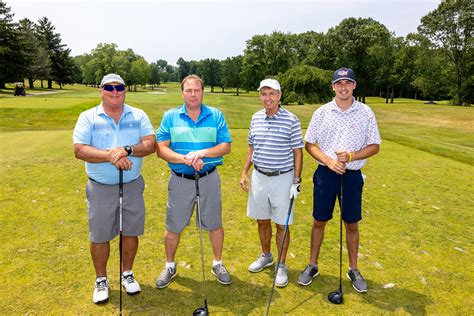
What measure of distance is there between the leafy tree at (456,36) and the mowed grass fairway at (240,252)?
48362 mm

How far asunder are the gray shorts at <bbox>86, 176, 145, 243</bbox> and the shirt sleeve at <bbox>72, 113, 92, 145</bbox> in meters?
0.52

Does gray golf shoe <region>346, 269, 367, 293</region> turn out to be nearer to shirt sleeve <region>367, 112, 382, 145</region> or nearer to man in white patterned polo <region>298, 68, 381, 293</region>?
man in white patterned polo <region>298, 68, 381, 293</region>

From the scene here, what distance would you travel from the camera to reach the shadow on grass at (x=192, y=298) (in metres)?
3.77

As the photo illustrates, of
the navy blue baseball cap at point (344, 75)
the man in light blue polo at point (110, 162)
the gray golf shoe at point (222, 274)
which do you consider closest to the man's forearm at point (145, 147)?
the man in light blue polo at point (110, 162)

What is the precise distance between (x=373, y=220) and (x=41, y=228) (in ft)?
18.8

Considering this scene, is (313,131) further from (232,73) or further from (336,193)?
(232,73)

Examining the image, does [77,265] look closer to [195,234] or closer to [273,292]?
[195,234]

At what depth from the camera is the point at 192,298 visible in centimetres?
398

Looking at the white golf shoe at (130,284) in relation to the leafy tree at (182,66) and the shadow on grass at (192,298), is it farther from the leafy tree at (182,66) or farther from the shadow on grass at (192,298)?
the leafy tree at (182,66)

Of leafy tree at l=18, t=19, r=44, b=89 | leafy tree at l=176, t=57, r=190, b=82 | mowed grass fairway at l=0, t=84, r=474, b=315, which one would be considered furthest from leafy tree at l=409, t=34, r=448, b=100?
leafy tree at l=176, t=57, r=190, b=82

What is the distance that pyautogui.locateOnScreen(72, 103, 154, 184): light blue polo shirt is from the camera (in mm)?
3805

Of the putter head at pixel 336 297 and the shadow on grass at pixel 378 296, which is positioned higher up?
the putter head at pixel 336 297

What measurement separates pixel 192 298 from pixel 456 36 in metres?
57.0

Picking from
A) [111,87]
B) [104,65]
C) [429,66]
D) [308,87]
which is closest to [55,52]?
[104,65]
